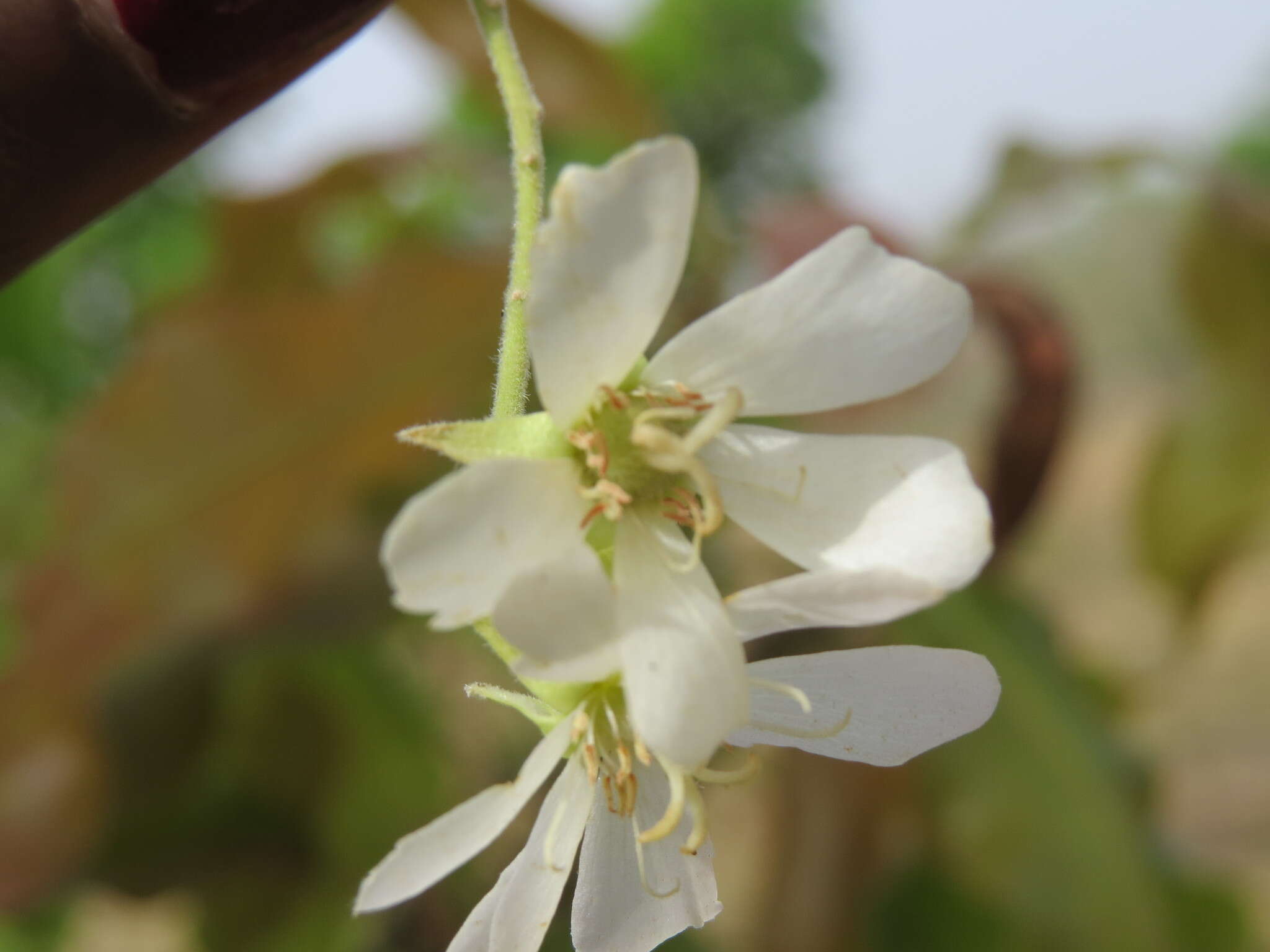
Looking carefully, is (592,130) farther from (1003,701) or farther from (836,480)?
(836,480)

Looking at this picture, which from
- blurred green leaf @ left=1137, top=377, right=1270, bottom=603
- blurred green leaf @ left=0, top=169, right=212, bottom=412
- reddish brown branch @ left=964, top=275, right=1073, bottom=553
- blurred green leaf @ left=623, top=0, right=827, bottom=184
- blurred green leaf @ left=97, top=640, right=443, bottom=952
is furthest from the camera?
blurred green leaf @ left=623, top=0, right=827, bottom=184

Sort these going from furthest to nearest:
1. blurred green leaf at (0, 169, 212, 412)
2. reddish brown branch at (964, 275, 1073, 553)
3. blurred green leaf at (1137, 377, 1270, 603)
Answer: blurred green leaf at (0, 169, 212, 412)
blurred green leaf at (1137, 377, 1270, 603)
reddish brown branch at (964, 275, 1073, 553)

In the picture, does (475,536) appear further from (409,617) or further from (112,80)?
(409,617)

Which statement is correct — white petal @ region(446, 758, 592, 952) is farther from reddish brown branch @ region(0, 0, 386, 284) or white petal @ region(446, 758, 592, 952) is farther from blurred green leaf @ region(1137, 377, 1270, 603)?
blurred green leaf @ region(1137, 377, 1270, 603)

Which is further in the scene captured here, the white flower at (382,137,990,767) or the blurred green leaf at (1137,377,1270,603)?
the blurred green leaf at (1137,377,1270,603)

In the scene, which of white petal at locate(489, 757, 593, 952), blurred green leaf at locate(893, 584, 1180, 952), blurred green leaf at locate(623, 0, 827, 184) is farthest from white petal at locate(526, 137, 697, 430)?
blurred green leaf at locate(623, 0, 827, 184)

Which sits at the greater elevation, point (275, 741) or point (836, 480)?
point (836, 480)

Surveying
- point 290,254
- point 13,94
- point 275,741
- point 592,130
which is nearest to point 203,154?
point 290,254
